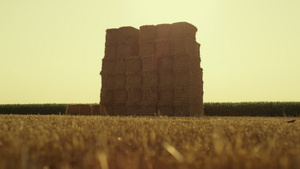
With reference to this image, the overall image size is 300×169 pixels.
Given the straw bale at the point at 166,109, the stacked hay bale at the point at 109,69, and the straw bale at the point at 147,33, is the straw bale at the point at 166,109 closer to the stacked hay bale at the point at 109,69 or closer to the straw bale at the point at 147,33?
the stacked hay bale at the point at 109,69

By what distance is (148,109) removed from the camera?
607 inches

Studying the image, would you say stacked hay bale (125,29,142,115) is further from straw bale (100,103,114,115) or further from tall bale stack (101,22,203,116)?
straw bale (100,103,114,115)

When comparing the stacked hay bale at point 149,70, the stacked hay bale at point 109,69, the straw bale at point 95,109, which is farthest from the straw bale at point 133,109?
the straw bale at point 95,109

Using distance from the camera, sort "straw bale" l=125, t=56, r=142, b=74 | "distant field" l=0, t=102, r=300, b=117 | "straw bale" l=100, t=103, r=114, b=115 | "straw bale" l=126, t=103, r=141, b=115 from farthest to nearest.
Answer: "distant field" l=0, t=102, r=300, b=117 < "straw bale" l=100, t=103, r=114, b=115 < "straw bale" l=125, t=56, r=142, b=74 < "straw bale" l=126, t=103, r=141, b=115

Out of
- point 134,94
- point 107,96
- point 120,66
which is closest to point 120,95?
point 107,96

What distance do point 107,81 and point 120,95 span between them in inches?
47.6

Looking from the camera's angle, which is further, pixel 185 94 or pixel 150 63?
pixel 150 63

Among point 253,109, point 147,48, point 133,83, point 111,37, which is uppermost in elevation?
point 111,37

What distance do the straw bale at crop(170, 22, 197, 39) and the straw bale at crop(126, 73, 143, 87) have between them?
2.69 meters

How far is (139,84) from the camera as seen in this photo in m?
16.2

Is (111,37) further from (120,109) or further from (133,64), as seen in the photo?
(120,109)

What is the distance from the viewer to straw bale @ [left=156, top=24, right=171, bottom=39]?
15555mm

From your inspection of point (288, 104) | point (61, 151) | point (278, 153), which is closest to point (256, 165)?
point (278, 153)

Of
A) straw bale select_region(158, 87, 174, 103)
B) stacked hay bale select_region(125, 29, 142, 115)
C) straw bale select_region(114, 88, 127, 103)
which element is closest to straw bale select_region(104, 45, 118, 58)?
stacked hay bale select_region(125, 29, 142, 115)
